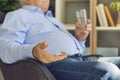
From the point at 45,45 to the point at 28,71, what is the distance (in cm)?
19

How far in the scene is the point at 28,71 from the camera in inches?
49.8

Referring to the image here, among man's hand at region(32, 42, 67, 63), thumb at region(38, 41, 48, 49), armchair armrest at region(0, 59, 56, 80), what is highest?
thumb at region(38, 41, 48, 49)

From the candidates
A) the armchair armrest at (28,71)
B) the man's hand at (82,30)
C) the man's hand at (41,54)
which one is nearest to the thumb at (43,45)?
the man's hand at (41,54)

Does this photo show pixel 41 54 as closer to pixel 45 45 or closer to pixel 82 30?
pixel 45 45

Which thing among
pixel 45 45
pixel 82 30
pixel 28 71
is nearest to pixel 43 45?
pixel 45 45

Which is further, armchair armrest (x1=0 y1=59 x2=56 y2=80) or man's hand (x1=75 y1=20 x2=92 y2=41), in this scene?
man's hand (x1=75 y1=20 x2=92 y2=41)

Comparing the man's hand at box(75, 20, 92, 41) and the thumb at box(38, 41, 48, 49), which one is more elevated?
the thumb at box(38, 41, 48, 49)

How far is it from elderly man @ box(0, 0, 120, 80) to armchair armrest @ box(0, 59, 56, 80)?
0.03m

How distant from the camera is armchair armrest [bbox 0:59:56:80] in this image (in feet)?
4.05

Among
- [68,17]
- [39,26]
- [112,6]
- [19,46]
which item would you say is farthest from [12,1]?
[19,46]

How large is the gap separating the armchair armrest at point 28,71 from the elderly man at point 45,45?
0.10 ft

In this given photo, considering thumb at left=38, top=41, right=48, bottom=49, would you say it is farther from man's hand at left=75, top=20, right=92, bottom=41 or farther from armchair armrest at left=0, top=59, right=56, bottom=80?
man's hand at left=75, top=20, right=92, bottom=41

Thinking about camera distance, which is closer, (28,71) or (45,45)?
(45,45)

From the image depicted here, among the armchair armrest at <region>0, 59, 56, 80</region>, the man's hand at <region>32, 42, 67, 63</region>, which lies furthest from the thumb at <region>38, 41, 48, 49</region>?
the armchair armrest at <region>0, 59, 56, 80</region>
